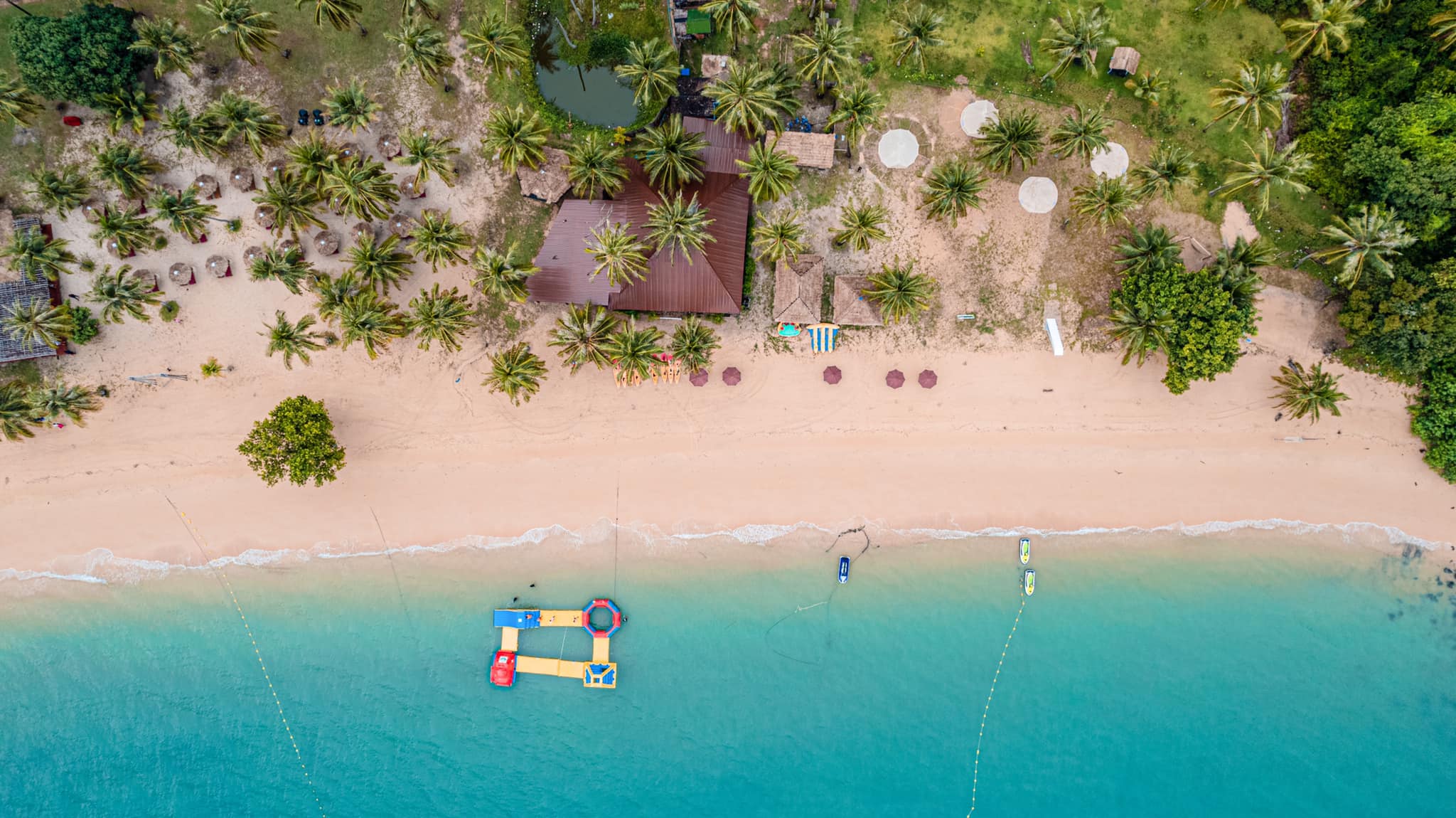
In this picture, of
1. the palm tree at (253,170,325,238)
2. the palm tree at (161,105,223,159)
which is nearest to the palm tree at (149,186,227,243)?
the palm tree at (161,105,223,159)

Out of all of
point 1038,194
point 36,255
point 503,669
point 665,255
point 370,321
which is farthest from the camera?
point 503,669

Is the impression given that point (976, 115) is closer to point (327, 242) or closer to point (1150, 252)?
point (1150, 252)

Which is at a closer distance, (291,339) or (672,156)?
(672,156)

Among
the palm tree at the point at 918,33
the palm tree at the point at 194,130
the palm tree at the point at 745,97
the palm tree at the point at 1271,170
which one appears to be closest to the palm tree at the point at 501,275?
the palm tree at the point at 745,97

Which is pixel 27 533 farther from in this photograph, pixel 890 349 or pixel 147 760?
pixel 890 349

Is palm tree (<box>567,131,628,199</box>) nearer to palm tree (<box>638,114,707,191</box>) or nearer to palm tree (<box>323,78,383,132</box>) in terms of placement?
palm tree (<box>638,114,707,191</box>)

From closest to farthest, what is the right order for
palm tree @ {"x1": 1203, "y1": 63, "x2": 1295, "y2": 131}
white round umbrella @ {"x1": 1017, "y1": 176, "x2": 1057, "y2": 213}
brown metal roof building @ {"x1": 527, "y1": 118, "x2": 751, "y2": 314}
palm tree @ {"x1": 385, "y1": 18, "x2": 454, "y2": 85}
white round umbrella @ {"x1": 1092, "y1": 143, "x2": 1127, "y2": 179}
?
palm tree @ {"x1": 1203, "y1": 63, "x2": 1295, "y2": 131} < palm tree @ {"x1": 385, "y1": 18, "x2": 454, "y2": 85} < brown metal roof building @ {"x1": 527, "y1": 118, "x2": 751, "y2": 314} < white round umbrella @ {"x1": 1092, "y1": 143, "x2": 1127, "y2": 179} < white round umbrella @ {"x1": 1017, "y1": 176, "x2": 1057, "y2": 213}

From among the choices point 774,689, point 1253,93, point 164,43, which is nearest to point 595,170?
point 164,43
